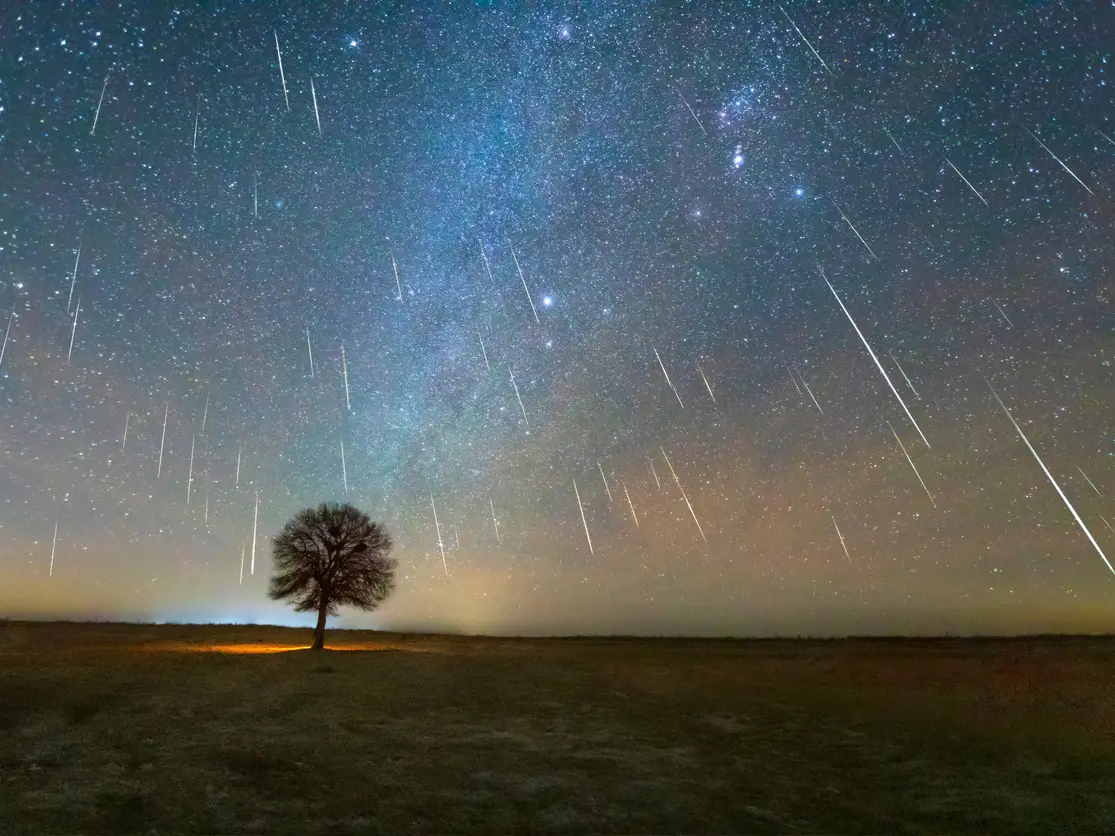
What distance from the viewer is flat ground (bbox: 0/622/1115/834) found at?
432 inches

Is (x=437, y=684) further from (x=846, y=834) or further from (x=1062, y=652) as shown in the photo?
(x=1062, y=652)

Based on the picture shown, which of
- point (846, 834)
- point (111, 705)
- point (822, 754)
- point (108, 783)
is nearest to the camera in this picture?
point (846, 834)

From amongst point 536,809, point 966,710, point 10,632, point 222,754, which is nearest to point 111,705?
point 222,754

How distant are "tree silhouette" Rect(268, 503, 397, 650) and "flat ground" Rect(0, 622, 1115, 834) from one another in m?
10.8

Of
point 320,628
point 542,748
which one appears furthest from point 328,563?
point 542,748

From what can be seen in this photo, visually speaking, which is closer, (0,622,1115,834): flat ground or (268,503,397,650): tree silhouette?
(0,622,1115,834): flat ground

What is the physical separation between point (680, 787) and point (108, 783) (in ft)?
33.9

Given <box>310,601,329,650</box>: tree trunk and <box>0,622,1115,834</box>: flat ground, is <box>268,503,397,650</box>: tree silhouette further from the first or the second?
<box>0,622,1115,834</box>: flat ground

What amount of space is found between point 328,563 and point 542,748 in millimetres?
28208

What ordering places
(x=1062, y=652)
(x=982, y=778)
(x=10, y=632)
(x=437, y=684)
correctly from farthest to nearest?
(x=10, y=632) < (x=1062, y=652) < (x=437, y=684) < (x=982, y=778)

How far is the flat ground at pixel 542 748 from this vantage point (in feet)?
36.0

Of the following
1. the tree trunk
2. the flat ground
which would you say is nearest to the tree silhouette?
the tree trunk

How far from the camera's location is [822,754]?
1580 cm

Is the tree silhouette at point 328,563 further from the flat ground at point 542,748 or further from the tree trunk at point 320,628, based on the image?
the flat ground at point 542,748
